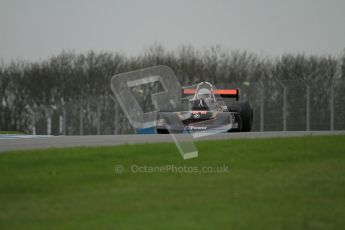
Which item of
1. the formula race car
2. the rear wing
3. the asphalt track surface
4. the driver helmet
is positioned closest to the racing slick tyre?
the formula race car

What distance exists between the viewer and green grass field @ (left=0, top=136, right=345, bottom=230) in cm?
712

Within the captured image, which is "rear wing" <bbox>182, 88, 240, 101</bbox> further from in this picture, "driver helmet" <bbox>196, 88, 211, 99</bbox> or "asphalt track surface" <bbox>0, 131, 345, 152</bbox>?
"asphalt track surface" <bbox>0, 131, 345, 152</bbox>

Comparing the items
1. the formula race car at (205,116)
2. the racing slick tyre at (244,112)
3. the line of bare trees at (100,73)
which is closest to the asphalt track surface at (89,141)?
the formula race car at (205,116)

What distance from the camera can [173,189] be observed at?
8.68 m

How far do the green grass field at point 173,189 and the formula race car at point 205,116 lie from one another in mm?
6044

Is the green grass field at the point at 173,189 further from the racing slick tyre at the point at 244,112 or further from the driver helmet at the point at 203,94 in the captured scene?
the driver helmet at the point at 203,94

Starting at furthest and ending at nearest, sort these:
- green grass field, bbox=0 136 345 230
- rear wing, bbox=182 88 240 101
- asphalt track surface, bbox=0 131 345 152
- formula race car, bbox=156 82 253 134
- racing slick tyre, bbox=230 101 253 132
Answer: rear wing, bbox=182 88 240 101
racing slick tyre, bbox=230 101 253 132
formula race car, bbox=156 82 253 134
asphalt track surface, bbox=0 131 345 152
green grass field, bbox=0 136 345 230

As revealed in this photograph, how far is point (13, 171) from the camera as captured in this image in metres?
10.1

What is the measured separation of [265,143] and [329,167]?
2619 mm

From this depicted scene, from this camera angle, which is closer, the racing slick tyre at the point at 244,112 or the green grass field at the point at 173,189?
the green grass field at the point at 173,189

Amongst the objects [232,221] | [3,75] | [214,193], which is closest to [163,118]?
[214,193]

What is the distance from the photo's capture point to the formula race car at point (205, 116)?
60.7 feet

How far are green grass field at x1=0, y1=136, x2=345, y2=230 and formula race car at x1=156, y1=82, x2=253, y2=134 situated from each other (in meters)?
6.04

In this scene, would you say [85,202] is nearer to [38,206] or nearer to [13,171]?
[38,206]
